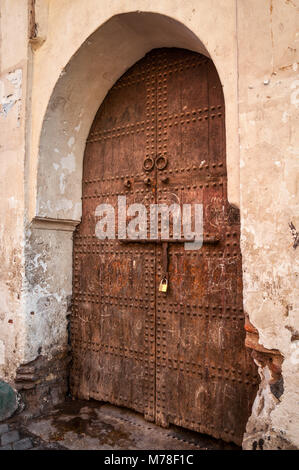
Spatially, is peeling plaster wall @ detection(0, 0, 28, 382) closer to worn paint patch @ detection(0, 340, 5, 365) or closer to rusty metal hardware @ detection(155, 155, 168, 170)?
worn paint patch @ detection(0, 340, 5, 365)

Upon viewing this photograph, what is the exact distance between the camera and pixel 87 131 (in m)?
3.72

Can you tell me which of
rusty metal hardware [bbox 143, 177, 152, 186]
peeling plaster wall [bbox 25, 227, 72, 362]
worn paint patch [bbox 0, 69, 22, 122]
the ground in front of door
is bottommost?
the ground in front of door

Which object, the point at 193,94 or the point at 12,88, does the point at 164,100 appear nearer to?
the point at 193,94

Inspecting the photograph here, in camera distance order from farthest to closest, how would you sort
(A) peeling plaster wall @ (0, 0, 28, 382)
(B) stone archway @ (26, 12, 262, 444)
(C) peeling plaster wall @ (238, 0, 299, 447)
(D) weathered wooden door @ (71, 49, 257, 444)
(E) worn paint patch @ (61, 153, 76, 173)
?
(E) worn paint patch @ (61, 153, 76, 173), (A) peeling plaster wall @ (0, 0, 28, 382), (B) stone archway @ (26, 12, 262, 444), (D) weathered wooden door @ (71, 49, 257, 444), (C) peeling plaster wall @ (238, 0, 299, 447)

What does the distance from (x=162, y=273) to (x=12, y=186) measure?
1.63 metres

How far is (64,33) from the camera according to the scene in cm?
330

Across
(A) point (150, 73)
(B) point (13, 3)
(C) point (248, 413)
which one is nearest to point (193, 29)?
(A) point (150, 73)

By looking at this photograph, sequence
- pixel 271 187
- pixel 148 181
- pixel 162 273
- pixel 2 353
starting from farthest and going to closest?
pixel 2 353 < pixel 148 181 < pixel 162 273 < pixel 271 187

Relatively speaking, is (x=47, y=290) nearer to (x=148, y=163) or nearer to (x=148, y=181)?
(x=148, y=181)

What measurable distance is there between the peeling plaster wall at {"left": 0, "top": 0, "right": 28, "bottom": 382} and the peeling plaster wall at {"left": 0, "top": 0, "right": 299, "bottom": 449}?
0.05 feet

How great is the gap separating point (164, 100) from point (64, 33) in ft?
3.51

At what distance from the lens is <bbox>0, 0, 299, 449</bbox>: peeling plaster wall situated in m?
2.07

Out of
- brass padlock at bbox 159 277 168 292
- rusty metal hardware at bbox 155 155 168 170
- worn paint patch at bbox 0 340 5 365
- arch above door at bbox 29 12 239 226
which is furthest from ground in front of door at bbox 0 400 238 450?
rusty metal hardware at bbox 155 155 168 170

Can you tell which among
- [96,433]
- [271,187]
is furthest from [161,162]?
[96,433]
